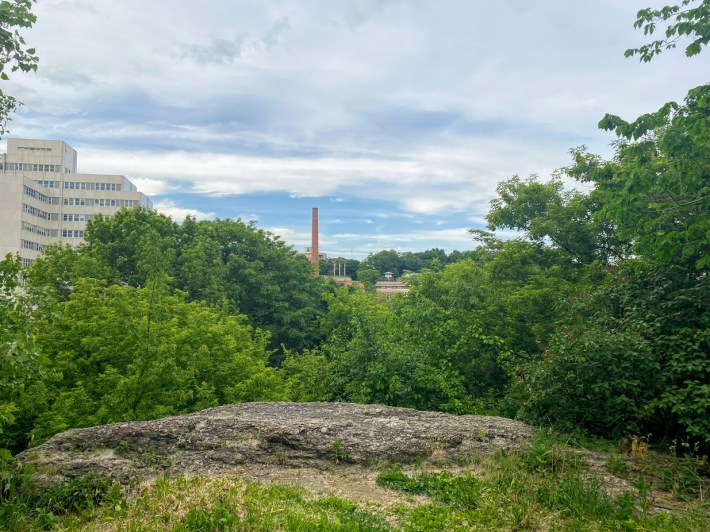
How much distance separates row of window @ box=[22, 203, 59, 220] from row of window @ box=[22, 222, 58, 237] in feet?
4.56

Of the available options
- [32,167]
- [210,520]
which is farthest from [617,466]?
[32,167]

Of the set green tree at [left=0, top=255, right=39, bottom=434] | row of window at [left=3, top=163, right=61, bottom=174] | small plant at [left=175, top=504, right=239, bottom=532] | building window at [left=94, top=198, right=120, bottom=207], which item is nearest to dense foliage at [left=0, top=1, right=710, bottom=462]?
green tree at [left=0, top=255, right=39, bottom=434]

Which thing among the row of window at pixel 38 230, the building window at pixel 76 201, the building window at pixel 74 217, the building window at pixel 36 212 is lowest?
the row of window at pixel 38 230

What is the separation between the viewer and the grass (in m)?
4.55

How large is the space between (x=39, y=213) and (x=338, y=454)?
67.1 meters

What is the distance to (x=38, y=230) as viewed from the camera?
60719mm

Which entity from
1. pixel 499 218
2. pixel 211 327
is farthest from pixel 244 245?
pixel 499 218

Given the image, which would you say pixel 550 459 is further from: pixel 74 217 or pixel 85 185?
pixel 85 185

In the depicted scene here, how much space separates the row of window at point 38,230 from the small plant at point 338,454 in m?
62.1

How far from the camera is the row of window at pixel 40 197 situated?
57.2 m

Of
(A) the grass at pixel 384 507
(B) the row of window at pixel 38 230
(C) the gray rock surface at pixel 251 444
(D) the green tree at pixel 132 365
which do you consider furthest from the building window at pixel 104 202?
(A) the grass at pixel 384 507

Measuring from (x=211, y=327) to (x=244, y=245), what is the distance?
14.6m

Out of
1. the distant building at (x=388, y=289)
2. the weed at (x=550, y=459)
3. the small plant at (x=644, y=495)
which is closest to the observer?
the small plant at (x=644, y=495)

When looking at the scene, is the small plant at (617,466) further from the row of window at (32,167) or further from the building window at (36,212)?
the row of window at (32,167)
